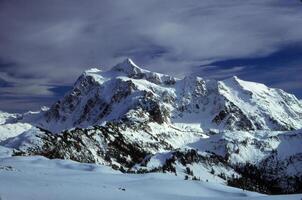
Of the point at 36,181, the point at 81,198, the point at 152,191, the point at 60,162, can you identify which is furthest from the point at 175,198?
the point at 60,162

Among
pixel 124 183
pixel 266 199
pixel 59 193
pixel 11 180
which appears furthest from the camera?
pixel 124 183

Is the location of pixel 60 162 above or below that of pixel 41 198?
above

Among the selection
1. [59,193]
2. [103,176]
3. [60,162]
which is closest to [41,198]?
[59,193]

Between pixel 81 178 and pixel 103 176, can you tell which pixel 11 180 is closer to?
pixel 81 178

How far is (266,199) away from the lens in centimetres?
4447

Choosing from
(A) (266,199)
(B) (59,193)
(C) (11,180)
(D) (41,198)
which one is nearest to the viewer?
(D) (41,198)

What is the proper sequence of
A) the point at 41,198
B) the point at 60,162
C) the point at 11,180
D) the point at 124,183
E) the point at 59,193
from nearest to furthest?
the point at 41,198 → the point at 59,193 → the point at 11,180 → the point at 124,183 → the point at 60,162

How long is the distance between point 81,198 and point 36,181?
7.00 m

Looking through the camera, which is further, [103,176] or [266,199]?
[103,176]

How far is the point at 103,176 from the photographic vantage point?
2122 inches

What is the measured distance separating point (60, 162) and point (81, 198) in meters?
33.3

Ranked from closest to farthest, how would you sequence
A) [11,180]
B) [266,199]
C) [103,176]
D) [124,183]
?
[11,180]
[266,199]
[124,183]
[103,176]

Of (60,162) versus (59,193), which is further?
(60,162)

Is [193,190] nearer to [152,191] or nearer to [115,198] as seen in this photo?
[152,191]
